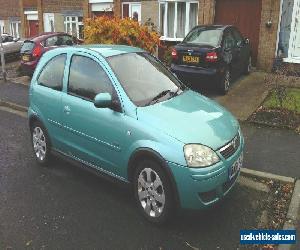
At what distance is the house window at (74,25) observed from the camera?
833 inches

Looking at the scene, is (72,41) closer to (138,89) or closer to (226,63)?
(226,63)

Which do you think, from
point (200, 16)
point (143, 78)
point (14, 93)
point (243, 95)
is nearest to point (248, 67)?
point (243, 95)

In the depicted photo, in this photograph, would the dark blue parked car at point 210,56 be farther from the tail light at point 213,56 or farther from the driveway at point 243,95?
the driveway at point 243,95

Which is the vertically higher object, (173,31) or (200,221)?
(173,31)

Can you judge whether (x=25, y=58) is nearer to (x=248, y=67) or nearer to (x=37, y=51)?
(x=37, y=51)

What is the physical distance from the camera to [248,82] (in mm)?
12289

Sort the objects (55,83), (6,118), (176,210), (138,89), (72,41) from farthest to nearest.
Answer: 1. (72,41)
2. (6,118)
3. (55,83)
4. (138,89)
5. (176,210)

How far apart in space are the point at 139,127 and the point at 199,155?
2.73 ft

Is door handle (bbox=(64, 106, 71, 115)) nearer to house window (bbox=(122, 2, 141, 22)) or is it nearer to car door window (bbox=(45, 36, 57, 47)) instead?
car door window (bbox=(45, 36, 57, 47))

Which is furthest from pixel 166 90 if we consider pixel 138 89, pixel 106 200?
pixel 106 200

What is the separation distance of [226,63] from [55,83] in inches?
234

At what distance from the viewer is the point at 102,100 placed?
489 centimetres

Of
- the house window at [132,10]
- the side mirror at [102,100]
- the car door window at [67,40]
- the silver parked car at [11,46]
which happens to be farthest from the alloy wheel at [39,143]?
the silver parked car at [11,46]

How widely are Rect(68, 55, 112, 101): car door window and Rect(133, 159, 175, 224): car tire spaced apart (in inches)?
47.8
